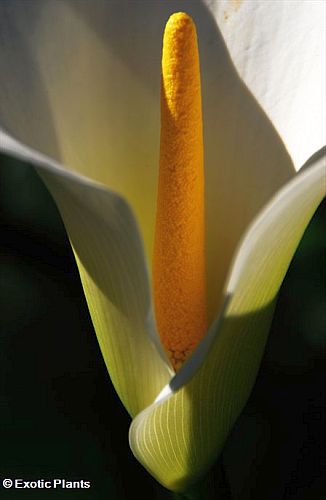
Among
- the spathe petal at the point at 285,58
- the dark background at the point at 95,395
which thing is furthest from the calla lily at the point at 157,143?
the dark background at the point at 95,395

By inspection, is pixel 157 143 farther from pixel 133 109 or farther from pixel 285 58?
pixel 285 58

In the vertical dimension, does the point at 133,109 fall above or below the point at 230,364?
above

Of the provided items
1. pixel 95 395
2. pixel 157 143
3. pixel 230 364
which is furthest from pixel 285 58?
pixel 95 395

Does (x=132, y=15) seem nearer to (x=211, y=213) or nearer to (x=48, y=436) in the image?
(x=211, y=213)

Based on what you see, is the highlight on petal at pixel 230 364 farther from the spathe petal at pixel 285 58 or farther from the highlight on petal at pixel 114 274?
the spathe petal at pixel 285 58

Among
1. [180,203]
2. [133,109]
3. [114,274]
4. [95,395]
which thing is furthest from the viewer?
[95,395]
